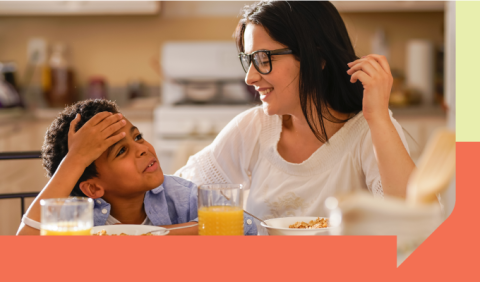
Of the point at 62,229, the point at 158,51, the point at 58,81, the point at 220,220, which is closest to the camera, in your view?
the point at 62,229

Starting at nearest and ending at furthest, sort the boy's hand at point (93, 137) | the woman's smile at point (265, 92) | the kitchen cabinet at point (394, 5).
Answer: the boy's hand at point (93, 137)
the woman's smile at point (265, 92)
the kitchen cabinet at point (394, 5)

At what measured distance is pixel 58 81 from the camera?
313 cm

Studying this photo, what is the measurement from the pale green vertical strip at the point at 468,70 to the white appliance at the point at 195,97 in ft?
6.58

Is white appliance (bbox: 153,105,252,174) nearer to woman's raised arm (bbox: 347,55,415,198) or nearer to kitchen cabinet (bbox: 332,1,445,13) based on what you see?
kitchen cabinet (bbox: 332,1,445,13)

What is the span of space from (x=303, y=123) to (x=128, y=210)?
0.47 metres

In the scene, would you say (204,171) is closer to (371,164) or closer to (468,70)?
(371,164)

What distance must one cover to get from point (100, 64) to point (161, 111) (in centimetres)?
87

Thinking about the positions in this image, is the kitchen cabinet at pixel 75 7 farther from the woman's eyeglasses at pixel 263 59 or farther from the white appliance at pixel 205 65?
the woman's eyeglasses at pixel 263 59

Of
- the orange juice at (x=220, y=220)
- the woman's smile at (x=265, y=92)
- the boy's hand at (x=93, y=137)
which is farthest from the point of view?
the woman's smile at (x=265, y=92)

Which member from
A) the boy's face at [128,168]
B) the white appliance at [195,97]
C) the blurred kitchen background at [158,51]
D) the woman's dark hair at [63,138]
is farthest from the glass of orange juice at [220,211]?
the blurred kitchen background at [158,51]

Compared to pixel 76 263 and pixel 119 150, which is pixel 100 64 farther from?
pixel 76 263

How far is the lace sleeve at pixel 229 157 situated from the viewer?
1.18 m

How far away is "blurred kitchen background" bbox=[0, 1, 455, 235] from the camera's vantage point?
2984mm

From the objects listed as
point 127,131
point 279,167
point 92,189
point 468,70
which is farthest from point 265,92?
point 468,70
